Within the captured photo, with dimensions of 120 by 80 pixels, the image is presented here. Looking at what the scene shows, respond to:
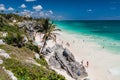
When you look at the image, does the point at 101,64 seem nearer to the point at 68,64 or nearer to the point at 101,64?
the point at 101,64

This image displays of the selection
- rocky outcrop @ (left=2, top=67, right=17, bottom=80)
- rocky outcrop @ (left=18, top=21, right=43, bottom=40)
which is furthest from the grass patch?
rocky outcrop @ (left=18, top=21, right=43, bottom=40)

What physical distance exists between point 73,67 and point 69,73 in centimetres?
118

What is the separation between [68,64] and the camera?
2877cm

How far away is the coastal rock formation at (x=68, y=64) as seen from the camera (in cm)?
2733

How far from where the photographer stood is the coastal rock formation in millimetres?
27328

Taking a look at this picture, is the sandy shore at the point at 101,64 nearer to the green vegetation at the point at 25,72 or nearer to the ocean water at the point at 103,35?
the ocean water at the point at 103,35

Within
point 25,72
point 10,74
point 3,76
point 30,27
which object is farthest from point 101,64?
point 30,27

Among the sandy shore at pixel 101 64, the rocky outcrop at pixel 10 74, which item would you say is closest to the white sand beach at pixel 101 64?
the sandy shore at pixel 101 64

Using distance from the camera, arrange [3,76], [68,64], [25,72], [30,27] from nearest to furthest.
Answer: [3,76] < [25,72] < [68,64] < [30,27]

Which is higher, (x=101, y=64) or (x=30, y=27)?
(x=30, y=27)

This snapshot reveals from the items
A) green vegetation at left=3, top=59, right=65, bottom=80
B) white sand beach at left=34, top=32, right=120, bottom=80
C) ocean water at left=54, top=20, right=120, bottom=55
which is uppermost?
ocean water at left=54, top=20, right=120, bottom=55

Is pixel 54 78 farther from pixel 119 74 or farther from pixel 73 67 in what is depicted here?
pixel 119 74

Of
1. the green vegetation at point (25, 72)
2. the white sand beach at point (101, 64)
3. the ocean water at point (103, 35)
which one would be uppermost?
the ocean water at point (103, 35)

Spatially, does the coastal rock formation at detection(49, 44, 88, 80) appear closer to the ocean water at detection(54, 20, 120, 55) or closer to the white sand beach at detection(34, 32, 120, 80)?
the white sand beach at detection(34, 32, 120, 80)
